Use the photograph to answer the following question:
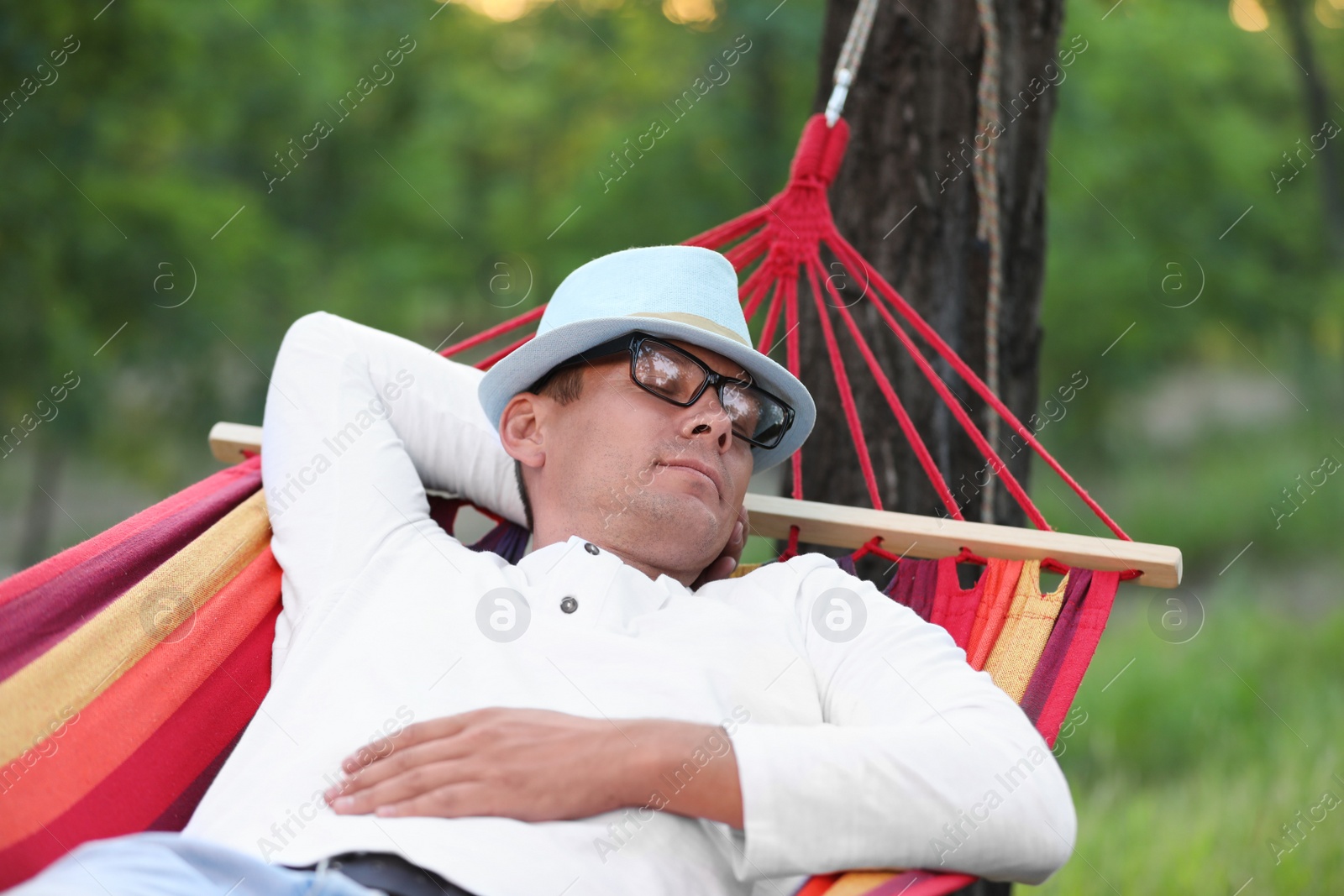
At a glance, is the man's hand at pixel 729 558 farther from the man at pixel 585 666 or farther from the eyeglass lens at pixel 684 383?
the eyeglass lens at pixel 684 383

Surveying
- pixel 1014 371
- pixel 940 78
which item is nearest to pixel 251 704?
pixel 1014 371

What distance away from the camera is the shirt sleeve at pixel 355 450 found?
197 centimetres

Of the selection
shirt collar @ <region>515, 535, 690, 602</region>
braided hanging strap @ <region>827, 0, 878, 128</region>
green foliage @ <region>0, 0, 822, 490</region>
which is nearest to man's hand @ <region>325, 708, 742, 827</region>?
shirt collar @ <region>515, 535, 690, 602</region>

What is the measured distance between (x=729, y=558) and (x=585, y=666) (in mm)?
504

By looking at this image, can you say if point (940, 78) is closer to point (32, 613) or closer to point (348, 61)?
point (32, 613)

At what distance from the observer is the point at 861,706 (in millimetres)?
1701

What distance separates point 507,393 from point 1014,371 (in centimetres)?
127

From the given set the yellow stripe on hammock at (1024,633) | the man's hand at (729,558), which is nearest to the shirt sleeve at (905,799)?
the yellow stripe on hammock at (1024,633)

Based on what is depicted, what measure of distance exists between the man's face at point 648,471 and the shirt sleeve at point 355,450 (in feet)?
0.83

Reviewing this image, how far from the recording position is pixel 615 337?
2.01m

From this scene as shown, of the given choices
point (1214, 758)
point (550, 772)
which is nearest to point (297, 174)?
point (1214, 758)

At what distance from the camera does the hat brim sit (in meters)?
1.97

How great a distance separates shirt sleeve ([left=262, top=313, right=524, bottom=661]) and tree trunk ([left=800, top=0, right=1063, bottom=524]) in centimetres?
91

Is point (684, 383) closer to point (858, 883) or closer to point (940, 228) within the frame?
point (858, 883)
